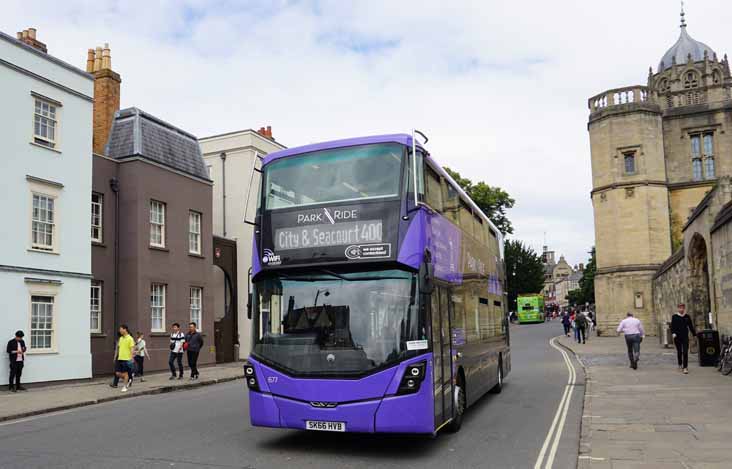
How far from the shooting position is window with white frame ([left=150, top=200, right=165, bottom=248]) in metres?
24.4

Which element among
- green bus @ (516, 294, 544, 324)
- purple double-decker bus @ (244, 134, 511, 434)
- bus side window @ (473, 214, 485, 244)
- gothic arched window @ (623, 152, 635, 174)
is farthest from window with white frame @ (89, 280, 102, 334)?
green bus @ (516, 294, 544, 324)

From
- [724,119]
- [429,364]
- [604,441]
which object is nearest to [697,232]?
[604,441]

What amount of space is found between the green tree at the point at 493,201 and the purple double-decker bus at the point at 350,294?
4486 cm

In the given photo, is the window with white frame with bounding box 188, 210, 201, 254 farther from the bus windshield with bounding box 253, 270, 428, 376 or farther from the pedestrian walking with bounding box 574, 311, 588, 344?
the bus windshield with bounding box 253, 270, 428, 376

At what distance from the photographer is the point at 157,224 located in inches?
969

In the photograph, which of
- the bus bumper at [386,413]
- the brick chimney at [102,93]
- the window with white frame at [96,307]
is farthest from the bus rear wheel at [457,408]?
the brick chimney at [102,93]

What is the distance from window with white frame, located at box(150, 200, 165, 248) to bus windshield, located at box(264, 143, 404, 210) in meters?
16.6

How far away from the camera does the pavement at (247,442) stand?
788 centimetres

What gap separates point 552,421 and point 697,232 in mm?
13306

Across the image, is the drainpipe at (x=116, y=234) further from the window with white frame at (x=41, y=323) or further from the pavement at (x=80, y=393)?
the window with white frame at (x=41, y=323)

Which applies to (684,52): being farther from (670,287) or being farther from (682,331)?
(682,331)

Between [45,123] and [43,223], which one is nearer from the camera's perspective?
[43,223]

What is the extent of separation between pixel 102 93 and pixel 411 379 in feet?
71.5

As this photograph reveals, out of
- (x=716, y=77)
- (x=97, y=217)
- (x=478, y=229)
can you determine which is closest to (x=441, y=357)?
(x=478, y=229)
